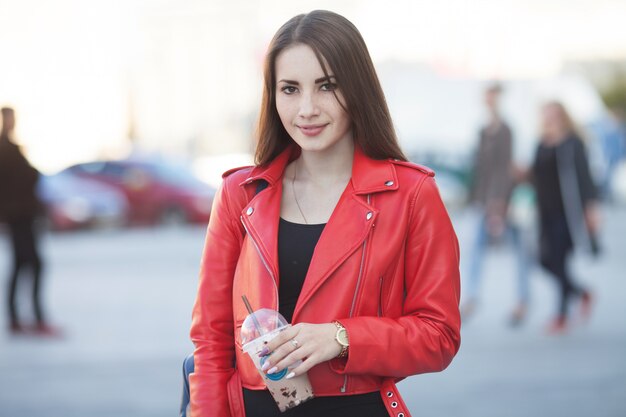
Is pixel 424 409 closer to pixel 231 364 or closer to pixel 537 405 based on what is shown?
pixel 537 405

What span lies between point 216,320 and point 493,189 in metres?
5.79

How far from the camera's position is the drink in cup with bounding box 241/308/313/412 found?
1.94 meters

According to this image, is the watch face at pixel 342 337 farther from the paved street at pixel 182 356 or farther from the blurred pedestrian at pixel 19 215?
the blurred pedestrian at pixel 19 215

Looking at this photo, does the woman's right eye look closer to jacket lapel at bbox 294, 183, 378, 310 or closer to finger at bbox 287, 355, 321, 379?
jacket lapel at bbox 294, 183, 378, 310

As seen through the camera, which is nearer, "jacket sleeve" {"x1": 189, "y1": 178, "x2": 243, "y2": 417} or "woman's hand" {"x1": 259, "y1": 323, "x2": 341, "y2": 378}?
"woman's hand" {"x1": 259, "y1": 323, "x2": 341, "y2": 378}

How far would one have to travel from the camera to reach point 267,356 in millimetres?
1933

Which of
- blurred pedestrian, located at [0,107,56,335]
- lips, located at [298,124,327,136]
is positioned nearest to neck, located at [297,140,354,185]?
lips, located at [298,124,327,136]

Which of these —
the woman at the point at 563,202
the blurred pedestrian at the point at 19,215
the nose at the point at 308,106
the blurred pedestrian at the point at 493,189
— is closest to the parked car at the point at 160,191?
the blurred pedestrian at the point at 19,215

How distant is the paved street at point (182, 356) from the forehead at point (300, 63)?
10.6 ft

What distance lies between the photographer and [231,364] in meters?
2.20

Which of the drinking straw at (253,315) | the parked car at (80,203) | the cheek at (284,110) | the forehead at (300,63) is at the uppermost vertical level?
the forehead at (300,63)

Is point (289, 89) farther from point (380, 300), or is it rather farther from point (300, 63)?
point (380, 300)

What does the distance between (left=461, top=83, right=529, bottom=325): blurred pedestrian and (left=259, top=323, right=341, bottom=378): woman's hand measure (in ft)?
18.5

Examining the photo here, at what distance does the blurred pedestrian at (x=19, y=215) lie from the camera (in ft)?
24.0
